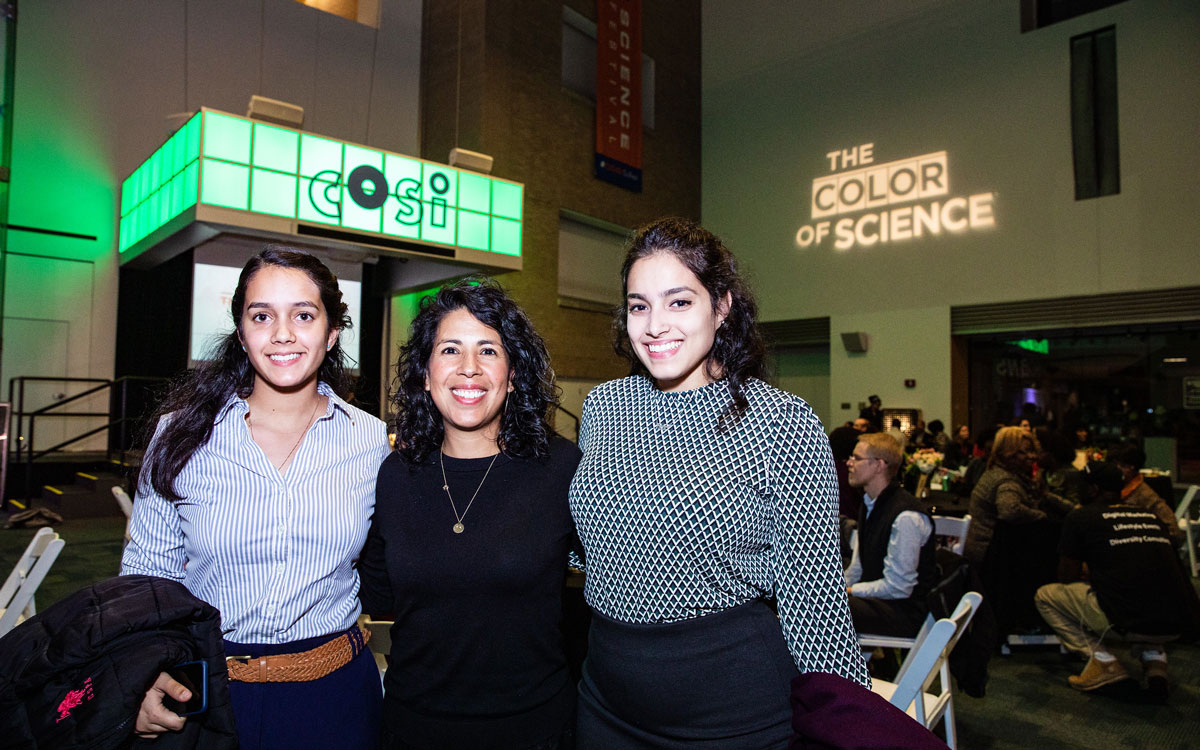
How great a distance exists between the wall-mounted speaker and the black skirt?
11.8 metres

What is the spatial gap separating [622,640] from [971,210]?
39.9 ft

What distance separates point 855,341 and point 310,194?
29.7ft

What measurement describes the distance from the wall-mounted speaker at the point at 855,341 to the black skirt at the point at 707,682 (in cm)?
1180

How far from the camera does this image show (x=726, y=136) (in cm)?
1454

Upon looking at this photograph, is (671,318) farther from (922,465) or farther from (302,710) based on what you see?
(922,465)

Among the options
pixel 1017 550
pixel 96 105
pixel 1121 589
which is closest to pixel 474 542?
pixel 1121 589

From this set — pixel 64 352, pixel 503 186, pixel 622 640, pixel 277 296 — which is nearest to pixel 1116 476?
pixel 622 640

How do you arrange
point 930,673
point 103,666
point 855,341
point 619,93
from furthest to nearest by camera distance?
point 619,93 → point 855,341 → point 930,673 → point 103,666

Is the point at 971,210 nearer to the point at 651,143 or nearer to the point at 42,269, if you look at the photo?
the point at 651,143

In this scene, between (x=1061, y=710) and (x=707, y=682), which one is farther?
(x=1061, y=710)

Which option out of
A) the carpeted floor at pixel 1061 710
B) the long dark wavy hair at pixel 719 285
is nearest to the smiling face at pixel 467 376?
the long dark wavy hair at pixel 719 285

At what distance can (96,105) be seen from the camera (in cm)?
911

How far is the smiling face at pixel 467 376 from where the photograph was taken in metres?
1.59

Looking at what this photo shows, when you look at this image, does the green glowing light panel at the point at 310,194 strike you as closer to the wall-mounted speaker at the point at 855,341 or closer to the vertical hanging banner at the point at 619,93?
the vertical hanging banner at the point at 619,93
